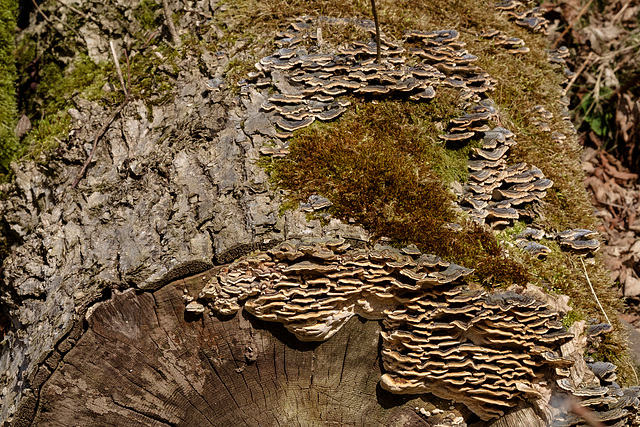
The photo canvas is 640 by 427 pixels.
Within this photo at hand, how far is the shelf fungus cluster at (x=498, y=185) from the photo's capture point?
4.01 meters

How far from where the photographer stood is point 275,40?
464cm

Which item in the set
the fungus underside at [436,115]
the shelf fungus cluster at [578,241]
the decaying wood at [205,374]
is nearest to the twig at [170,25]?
the fungus underside at [436,115]

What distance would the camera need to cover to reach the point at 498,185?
4160mm

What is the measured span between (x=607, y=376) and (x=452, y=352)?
1.23 m

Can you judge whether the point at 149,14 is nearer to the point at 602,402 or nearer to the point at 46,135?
the point at 46,135

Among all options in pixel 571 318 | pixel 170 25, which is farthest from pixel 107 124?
pixel 571 318

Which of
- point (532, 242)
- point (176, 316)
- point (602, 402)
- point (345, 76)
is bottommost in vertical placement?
point (602, 402)

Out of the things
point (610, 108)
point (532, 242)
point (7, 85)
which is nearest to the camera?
point (532, 242)

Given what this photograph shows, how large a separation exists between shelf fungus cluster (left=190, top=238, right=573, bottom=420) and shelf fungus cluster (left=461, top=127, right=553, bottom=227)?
696 mm

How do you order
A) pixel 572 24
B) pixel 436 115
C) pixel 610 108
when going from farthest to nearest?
pixel 572 24 → pixel 610 108 → pixel 436 115

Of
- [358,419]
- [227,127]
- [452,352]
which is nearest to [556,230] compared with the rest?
[452,352]

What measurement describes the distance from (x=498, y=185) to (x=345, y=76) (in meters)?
1.44

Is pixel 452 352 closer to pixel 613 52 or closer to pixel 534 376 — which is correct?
pixel 534 376

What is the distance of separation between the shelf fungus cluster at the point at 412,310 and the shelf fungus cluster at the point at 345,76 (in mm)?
1097
